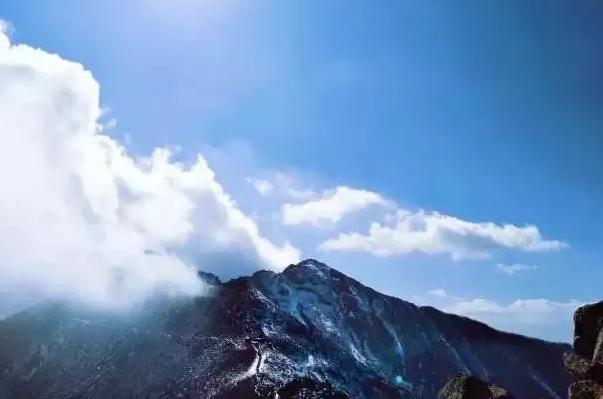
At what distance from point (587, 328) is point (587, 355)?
65.5 inches

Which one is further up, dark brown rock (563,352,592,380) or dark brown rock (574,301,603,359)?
dark brown rock (574,301,603,359)

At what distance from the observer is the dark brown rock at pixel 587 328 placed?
1298 inches

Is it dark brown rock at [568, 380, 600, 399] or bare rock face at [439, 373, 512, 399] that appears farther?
bare rock face at [439, 373, 512, 399]

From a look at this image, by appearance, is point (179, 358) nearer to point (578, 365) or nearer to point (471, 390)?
point (471, 390)

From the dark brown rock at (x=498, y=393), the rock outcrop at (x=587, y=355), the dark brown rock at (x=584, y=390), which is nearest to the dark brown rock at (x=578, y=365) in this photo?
the rock outcrop at (x=587, y=355)

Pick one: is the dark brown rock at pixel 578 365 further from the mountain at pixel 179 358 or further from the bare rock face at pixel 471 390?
the mountain at pixel 179 358

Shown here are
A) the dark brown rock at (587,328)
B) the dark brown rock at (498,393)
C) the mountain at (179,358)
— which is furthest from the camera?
the mountain at (179,358)

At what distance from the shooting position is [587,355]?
3269 centimetres

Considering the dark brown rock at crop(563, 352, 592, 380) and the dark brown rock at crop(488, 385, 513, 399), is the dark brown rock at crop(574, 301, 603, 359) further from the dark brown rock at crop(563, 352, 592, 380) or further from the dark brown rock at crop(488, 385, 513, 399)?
the dark brown rock at crop(488, 385, 513, 399)

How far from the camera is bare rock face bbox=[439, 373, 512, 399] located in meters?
37.2

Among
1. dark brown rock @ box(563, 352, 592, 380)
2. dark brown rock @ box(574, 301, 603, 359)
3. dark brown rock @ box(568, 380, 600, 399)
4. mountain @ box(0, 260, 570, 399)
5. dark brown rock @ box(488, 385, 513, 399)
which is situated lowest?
dark brown rock @ box(568, 380, 600, 399)

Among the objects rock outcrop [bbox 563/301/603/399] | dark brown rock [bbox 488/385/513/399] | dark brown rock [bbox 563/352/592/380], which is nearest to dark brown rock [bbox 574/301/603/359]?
rock outcrop [bbox 563/301/603/399]

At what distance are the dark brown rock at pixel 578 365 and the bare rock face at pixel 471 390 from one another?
5.55m

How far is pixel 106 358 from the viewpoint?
552ft
